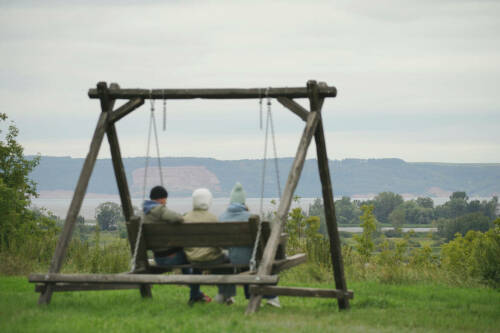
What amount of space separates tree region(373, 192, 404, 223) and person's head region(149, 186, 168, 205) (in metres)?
94.4

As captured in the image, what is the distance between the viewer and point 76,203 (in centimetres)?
819

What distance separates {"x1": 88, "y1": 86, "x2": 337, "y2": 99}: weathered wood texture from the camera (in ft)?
26.5

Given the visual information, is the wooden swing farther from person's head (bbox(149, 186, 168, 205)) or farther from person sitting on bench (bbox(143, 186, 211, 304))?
person's head (bbox(149, 186, 168, 205))

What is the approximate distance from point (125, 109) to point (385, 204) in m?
98.7

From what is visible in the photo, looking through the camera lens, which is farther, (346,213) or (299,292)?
(346,213)

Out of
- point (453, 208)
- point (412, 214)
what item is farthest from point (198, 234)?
point (453, 208)

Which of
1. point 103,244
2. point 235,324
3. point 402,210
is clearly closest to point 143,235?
point 235,324

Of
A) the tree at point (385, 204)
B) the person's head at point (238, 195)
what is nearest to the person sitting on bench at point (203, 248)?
the person's head at point (238, 195)

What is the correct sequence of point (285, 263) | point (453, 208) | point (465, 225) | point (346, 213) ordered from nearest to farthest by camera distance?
point (285, 263) → point (465, 225) → point (346, 213) → point (453, 208)

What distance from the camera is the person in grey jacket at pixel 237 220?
Answer: 8211mm

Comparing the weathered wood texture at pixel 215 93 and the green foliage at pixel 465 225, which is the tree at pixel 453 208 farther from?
the weathered wood texture at pixel 215 93

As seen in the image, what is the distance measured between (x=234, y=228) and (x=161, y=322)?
4.67 feet

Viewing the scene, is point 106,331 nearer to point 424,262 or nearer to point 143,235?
point 143,235

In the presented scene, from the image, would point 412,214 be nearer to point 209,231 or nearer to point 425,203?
point 425,203
